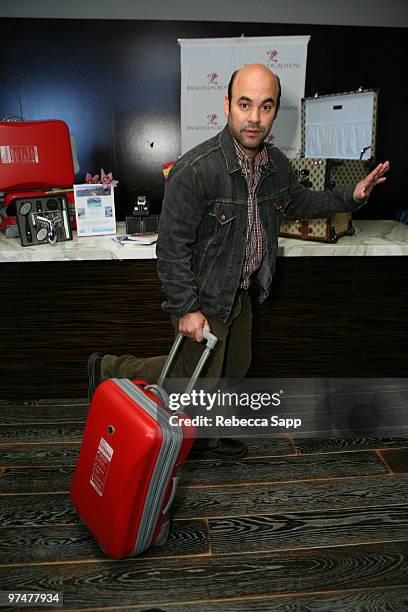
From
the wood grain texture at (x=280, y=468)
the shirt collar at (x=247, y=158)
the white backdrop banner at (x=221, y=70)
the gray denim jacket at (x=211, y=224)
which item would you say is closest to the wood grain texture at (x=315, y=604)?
the wood grain texture at (x=280, y=468)

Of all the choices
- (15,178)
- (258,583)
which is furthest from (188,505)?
(15,178)

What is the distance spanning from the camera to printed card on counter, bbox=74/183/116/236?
8.13ft

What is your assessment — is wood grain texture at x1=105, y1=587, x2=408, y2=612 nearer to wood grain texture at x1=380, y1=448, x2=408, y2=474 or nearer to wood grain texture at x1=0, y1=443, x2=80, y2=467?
wood grain texture at x1=380, y1=448, x2=408, y2=474

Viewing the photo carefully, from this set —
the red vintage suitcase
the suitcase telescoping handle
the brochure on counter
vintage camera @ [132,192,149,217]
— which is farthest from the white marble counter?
the suitcase telescoping handle

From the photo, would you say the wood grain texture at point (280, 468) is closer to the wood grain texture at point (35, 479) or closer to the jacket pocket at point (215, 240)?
the wood grain texture at point (35, 479)

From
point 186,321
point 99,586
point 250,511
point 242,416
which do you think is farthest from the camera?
point 242,416

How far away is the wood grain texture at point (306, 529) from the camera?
168 cm

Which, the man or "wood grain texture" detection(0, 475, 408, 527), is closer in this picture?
the man

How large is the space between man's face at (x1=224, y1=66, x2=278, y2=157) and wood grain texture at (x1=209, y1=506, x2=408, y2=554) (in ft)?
4.35

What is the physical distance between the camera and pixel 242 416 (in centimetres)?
249

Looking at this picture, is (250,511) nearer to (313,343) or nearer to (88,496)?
(88,496)

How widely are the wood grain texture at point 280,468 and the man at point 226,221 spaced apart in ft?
1.45

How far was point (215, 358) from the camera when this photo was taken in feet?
6.24

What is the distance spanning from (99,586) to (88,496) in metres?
0.26
